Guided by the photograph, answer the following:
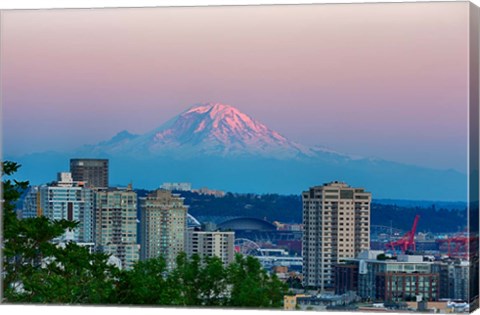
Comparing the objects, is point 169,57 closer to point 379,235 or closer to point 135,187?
point 135,187

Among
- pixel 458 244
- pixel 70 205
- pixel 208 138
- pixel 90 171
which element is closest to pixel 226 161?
pixel 208 138

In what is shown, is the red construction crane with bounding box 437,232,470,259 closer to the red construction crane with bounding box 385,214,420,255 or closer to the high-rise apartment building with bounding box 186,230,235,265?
the red construction crane with bounding box 385,214,420,255

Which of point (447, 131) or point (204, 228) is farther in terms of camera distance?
point (204, 228)

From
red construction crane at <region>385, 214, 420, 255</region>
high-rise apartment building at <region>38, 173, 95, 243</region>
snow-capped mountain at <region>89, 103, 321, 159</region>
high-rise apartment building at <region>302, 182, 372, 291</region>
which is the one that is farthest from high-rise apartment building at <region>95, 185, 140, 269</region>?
red construction crane at <region>385, 214, 420, 255</region>

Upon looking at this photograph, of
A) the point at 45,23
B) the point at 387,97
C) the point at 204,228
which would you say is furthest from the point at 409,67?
the point at 45,23

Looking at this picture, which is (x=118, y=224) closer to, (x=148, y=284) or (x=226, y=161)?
(x=148, y=284)
